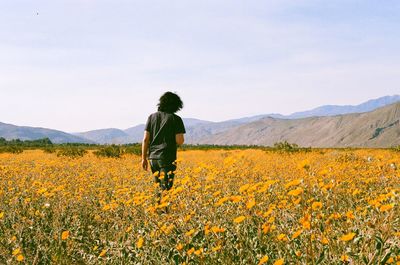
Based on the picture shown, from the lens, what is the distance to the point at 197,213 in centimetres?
434

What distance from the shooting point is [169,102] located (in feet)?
21.2

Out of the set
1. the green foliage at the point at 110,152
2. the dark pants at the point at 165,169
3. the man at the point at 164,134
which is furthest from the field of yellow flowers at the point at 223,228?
the green foliage at the point at 110,152

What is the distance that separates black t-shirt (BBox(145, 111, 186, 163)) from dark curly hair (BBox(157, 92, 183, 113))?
85 millimetres

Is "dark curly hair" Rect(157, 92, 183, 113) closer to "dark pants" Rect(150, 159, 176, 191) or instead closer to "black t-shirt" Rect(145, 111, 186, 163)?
"black t-shirt" Rect(145, 111, 186, 163)

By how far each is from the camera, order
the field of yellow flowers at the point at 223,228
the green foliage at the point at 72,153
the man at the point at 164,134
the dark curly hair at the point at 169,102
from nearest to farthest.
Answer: the field of yellow flowers at the point at 223,228
the man at the point at 164,134
the dark curly hair at the point at 169,102
the green foliage at the point at 72,153

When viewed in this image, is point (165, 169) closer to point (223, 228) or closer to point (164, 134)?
point (164, 134)

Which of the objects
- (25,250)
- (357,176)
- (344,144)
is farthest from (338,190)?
(344,144)

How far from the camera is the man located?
6312mm

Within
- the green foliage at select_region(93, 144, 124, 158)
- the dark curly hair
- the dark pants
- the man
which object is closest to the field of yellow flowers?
the dark pants

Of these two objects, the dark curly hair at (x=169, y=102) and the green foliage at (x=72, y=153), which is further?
the green foliage at (x=72, y=153)

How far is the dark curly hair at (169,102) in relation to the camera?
6.46m

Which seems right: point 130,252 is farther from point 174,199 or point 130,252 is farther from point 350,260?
point 350,260

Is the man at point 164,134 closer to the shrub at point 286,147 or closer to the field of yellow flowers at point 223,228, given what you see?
the field of yellow flowers at point 223,228

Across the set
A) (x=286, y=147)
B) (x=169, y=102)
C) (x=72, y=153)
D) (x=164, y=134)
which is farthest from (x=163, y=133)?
(x=286, y=147)
